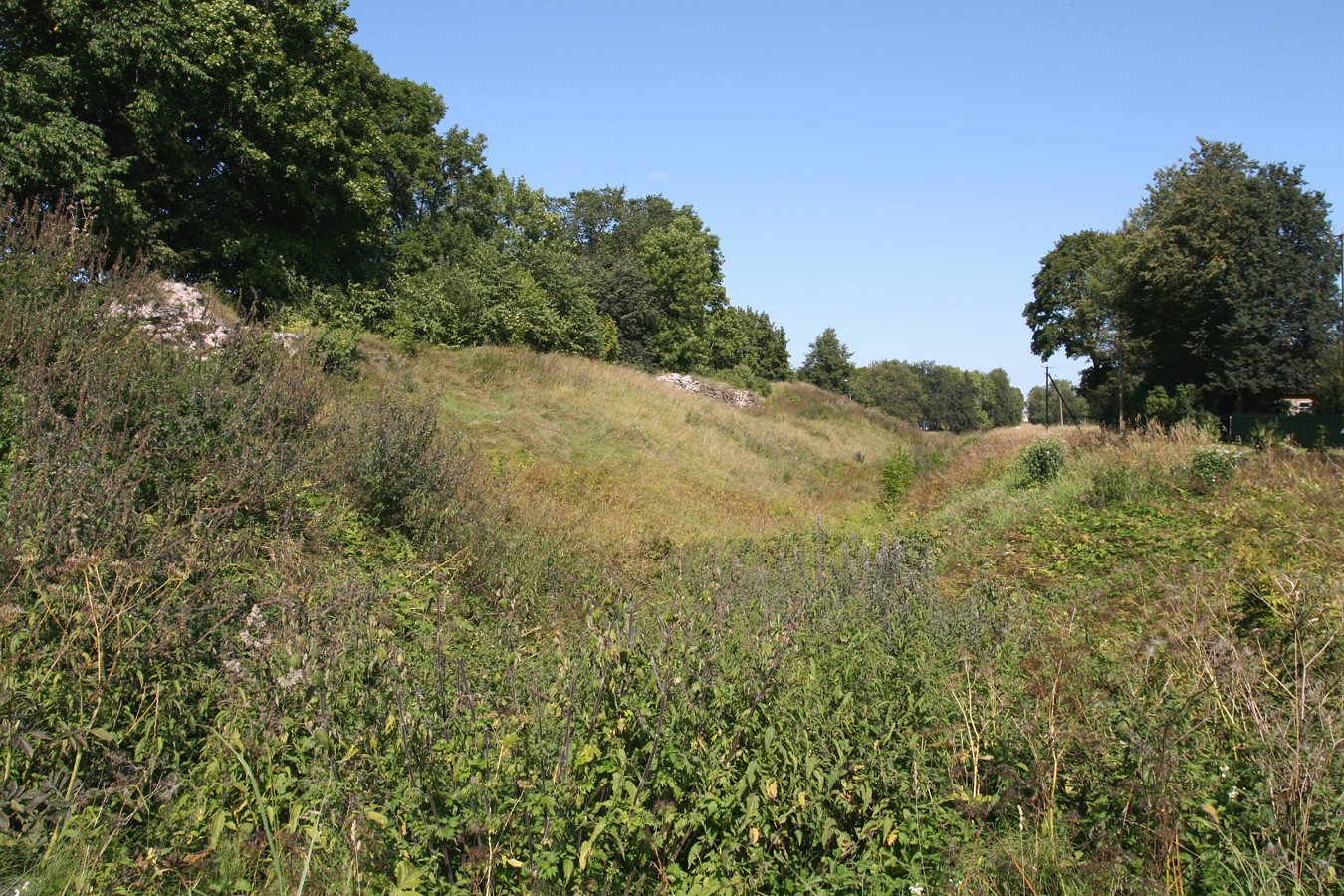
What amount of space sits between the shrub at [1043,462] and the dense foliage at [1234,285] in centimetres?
2048

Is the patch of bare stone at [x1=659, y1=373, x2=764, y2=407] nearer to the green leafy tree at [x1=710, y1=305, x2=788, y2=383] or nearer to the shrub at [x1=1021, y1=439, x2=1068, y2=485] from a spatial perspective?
the green leafy tree at [x1=710, y1=305, x2=788, y2=383]

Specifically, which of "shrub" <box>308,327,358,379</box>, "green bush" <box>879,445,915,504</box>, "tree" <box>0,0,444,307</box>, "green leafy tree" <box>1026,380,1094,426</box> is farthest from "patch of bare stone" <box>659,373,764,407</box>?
"green leafy tree" <box>1026,380,1094,426</box>

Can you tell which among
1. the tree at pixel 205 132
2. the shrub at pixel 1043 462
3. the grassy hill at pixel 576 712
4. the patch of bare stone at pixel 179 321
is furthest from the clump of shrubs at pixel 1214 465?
the tree at pixel 205 132

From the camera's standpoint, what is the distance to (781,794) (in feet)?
10.2

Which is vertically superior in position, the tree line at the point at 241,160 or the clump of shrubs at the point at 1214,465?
the tree line at the point at 241,160

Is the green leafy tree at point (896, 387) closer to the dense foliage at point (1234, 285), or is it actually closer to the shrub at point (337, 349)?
the dense foliage at point (1234, 285)

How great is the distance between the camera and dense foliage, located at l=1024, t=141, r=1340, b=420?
33.0 meters

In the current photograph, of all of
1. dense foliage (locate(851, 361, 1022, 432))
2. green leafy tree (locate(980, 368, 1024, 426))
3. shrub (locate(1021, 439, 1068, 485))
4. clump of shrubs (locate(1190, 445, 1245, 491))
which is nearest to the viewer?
clump of shrubs (locate(1190, 445, 1245, 491))

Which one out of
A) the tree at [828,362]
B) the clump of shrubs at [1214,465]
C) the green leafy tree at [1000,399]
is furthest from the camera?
the green leafy tree at [1000,399]

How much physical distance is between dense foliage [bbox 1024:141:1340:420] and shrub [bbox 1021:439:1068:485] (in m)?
20.5

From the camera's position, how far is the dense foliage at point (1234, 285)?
108ft

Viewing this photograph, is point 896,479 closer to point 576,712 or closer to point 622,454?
point 622,454

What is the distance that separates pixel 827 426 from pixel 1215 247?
639 inches

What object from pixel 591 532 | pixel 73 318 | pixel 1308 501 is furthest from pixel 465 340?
pixel 1308 501
